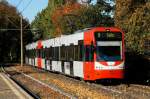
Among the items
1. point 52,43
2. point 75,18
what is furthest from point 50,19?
point 52,43

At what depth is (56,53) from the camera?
39438mm

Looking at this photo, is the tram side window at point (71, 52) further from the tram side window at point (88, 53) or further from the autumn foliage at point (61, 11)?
the autumn foliage at point (61, 11)

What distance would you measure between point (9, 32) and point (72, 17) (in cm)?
2225

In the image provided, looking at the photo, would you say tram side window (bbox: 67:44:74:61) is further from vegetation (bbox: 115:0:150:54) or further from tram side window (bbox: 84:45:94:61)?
vegetation (bbox: 115:0:150:54)

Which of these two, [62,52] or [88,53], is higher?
[62,52]

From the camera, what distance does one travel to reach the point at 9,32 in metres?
98.5

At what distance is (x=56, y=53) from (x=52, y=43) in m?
3.23

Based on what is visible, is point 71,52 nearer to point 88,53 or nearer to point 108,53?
point 88,53

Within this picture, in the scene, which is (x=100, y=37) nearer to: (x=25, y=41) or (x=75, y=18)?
(x=75, y=18)

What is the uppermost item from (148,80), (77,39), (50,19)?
(50,19)

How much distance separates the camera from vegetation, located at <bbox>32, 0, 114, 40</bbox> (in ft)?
246

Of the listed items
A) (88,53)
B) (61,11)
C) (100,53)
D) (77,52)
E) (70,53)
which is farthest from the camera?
(61,11)

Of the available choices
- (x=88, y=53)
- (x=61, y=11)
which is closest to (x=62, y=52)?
(x=88, y=53)

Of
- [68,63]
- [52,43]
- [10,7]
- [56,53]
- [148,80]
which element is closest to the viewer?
[148,80]
